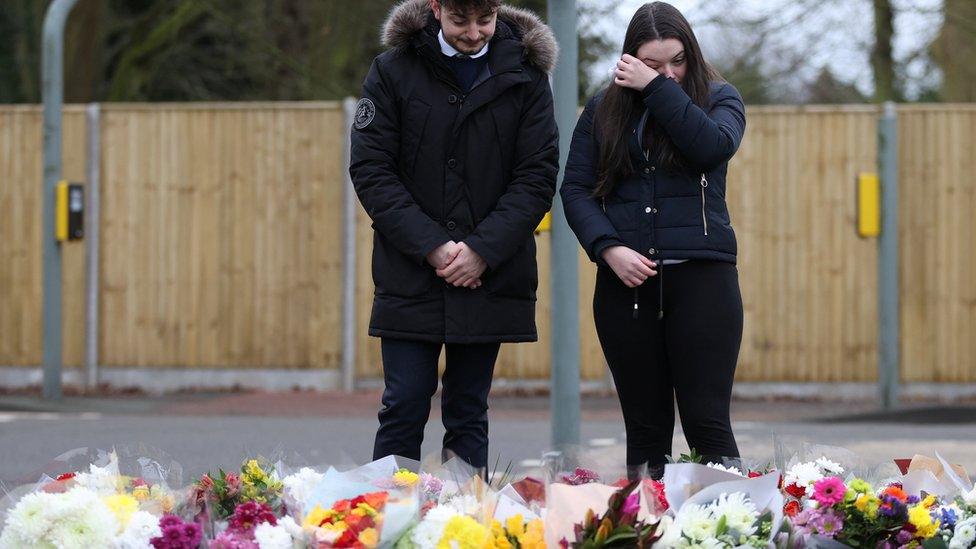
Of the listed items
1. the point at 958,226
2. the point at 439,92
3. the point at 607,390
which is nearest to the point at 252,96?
the point at 607,390

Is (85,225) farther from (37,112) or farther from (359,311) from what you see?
(359,311)

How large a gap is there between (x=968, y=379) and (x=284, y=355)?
222 inches

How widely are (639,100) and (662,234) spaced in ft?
1.43

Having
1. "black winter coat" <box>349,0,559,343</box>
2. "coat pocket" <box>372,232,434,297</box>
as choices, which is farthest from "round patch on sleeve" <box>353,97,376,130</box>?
"coat pocket" <box>372,232,434,297</box>

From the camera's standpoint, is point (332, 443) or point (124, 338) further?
point (124, 338)

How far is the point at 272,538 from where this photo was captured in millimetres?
3145

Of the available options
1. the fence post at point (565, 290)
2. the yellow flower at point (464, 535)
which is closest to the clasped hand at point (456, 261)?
the yellow flower at point (464, 535)

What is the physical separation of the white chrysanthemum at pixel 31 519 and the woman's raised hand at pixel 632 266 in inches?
69.8

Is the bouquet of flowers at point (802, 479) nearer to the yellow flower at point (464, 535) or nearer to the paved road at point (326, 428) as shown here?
the yellow flower at point (464, 535)

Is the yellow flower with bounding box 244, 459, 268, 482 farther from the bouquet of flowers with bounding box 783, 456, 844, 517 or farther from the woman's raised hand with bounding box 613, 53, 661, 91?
the woman's raised hand with bounding box 613, 53, 661, 91

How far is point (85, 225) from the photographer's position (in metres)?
12.6

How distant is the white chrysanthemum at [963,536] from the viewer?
10.6 feet

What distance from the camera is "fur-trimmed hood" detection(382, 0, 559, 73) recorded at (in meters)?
4.46

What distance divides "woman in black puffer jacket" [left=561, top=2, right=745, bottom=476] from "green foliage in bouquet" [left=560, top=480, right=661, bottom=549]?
1263 mm
